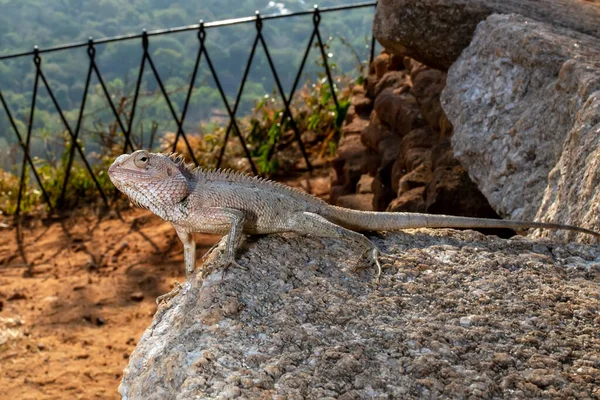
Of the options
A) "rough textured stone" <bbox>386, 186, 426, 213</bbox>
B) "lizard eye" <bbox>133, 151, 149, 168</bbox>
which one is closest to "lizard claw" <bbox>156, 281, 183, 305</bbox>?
"lizard eye" <bbox>133, 151, 149, 168</bbox>

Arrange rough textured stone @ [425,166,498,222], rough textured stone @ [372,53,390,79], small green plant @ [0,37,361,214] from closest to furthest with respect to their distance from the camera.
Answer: rough textured stone @ [425,166,498,222] → rough textured stone @ [372,53,390,79] → small green plant @ [0,37,361,214]

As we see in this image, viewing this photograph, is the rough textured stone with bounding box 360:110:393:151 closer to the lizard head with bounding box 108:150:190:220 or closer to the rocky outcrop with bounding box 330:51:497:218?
the rocky outcrop with bounding box 330:51:497:218

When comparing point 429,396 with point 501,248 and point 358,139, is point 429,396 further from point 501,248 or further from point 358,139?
point 358,139

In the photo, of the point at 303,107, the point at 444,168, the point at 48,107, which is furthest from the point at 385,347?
the point at 48,107

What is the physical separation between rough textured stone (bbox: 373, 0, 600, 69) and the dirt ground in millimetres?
2682

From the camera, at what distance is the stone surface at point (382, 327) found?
2.14 meters

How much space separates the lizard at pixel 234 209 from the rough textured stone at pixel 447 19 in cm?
219

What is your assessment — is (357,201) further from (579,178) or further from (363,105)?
(579,178)

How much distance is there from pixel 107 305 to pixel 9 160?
16.0 feet

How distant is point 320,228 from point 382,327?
77 centimetres

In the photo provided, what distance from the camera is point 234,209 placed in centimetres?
307

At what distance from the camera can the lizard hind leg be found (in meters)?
→ 3.04

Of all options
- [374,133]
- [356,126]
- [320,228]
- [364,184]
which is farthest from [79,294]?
[320,228]

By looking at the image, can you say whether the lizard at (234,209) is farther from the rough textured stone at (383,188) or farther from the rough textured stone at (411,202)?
the rough textured stone at (383,188)
